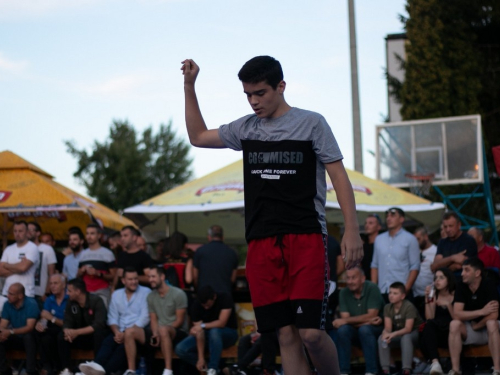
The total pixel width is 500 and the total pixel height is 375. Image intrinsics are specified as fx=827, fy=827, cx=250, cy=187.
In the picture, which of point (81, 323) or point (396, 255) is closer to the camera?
point (396, 255)

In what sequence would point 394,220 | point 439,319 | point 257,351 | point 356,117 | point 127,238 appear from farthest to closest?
point 356,117
point 127,238
point 394,220
point 257,351
point 439,319

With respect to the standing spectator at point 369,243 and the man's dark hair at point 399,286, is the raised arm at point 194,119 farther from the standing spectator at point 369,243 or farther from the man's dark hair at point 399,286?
the standing spectator at point 369,243

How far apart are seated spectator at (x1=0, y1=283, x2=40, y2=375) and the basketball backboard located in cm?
1247

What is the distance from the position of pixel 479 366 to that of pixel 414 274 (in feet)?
5.28

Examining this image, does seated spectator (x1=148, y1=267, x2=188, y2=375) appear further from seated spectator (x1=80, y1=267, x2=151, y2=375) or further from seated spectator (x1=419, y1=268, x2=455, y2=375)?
seated spectator (x1=419, y1=268, x2=455, y2=375)

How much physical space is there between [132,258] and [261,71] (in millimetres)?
7597

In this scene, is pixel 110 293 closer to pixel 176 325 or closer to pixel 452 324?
pixel 176 325

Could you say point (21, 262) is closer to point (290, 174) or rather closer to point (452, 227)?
point (452, 227)

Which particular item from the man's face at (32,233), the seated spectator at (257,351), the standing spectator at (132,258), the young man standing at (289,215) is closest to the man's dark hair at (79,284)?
the standing spectator at (132,258)

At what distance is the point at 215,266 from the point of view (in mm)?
11594

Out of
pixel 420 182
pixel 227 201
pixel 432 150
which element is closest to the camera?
pixel 227 201

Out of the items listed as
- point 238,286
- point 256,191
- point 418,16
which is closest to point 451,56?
point 418,16

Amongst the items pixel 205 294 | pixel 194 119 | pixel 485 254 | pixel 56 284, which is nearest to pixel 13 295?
pixel 56 284

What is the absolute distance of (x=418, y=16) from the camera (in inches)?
1268
